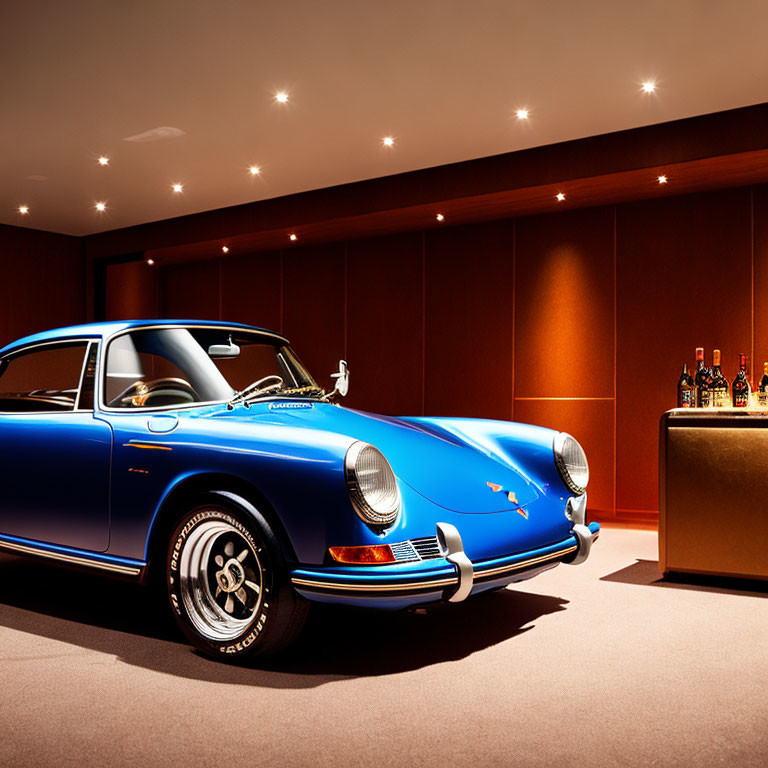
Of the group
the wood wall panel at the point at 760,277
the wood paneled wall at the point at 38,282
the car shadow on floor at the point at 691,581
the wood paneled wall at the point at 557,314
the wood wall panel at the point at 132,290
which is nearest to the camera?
the car shadow on floor at the point at 691,581

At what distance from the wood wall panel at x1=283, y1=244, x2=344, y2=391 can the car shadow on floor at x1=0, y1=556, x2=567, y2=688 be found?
495cm

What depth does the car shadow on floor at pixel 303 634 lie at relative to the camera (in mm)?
2762

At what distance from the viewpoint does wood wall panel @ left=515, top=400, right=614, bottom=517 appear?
23.1 ft

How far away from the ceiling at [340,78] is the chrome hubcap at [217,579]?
9.64 ft

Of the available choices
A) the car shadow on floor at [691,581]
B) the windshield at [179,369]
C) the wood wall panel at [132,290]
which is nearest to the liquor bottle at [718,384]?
the car shadow on floor at [691,581]

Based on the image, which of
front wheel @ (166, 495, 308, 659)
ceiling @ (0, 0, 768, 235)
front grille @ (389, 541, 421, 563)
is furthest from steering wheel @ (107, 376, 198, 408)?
ceiling @ (0, 0, 768, 235)

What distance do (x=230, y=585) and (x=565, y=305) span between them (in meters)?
5.13

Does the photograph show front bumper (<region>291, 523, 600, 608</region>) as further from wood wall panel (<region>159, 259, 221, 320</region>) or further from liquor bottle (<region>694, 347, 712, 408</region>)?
wood wall panel (<region>159, 259, 221, 320</region>)

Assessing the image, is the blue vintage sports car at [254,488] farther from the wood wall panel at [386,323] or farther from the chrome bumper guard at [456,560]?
the wood wall panel at [386,323]

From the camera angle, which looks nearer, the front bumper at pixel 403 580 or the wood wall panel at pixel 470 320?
the front bumper at pixel 403 580

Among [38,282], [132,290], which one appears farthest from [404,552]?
[38,282]

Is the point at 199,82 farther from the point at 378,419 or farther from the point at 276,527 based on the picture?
the point at 276,527

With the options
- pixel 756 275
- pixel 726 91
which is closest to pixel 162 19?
pixel 726 91

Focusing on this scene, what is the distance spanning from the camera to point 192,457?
290cm
